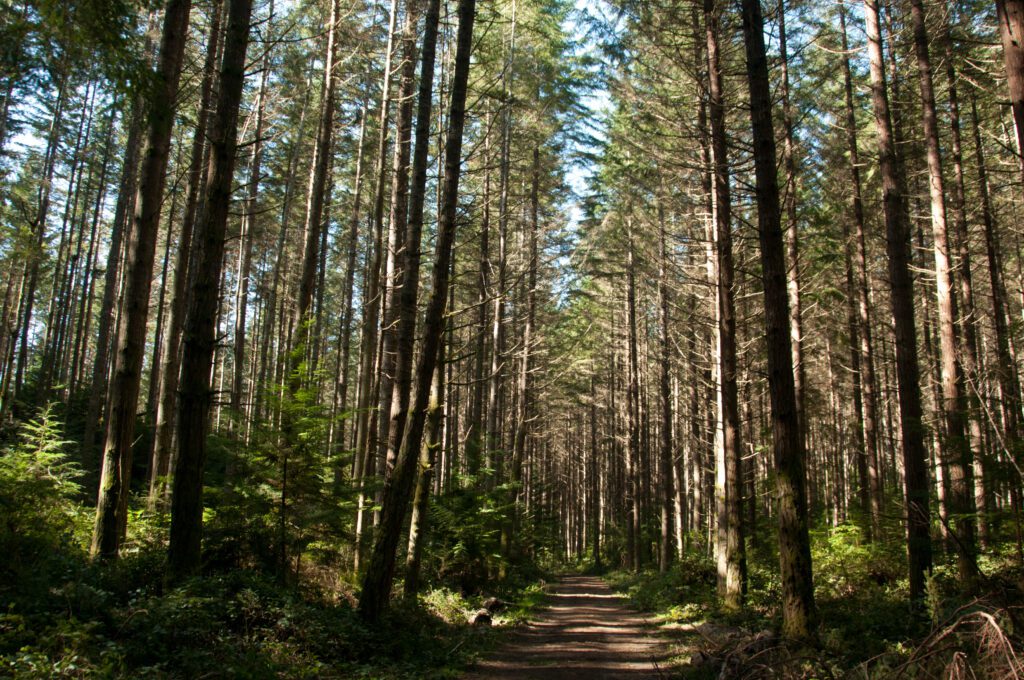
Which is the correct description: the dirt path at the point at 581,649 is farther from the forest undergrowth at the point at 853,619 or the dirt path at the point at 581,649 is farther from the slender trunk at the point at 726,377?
the slender trunk at the point at 726,377

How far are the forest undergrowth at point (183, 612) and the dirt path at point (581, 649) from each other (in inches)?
20.8

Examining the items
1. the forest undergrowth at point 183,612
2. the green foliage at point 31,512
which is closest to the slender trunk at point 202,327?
the forest undergrowth at point 183,612

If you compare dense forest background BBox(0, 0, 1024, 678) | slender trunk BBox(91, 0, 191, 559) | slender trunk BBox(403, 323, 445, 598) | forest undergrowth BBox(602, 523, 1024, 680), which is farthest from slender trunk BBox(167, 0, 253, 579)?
forest undergrowth BBox(602, 523, 1024, 680)

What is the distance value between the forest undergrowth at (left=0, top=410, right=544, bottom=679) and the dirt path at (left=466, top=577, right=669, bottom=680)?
20.8 inches

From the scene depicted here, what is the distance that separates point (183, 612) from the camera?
5602 mm

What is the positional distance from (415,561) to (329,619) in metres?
3.20

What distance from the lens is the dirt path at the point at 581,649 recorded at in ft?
25.1

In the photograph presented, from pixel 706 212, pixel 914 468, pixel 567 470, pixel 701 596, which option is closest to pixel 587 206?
pixel 706 212

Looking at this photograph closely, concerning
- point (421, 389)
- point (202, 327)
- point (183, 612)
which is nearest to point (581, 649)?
point (421, 389)

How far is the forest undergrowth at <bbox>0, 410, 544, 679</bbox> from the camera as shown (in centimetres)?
470

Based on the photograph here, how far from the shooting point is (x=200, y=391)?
6875mm

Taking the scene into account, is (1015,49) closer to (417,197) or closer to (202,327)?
(417,197)

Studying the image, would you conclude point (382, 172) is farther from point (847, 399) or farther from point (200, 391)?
point (847, 399)

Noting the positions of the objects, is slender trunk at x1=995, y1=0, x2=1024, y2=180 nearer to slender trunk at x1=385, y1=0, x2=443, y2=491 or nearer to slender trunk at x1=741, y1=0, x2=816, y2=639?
slender trunk at x1=741, y1=0, x2=816, y2=639
